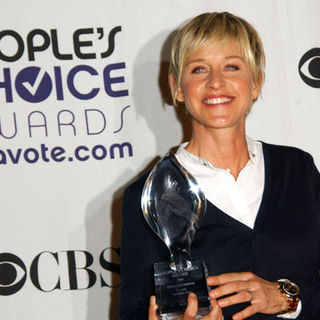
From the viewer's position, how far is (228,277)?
1.18 metres

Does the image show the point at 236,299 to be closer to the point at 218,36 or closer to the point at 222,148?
the point at 222,148

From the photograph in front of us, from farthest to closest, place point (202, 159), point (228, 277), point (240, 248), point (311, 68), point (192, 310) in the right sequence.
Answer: point (311, 68)
point (202, 159)
point (240, 248)
point (228, 277)
point (192, 310)

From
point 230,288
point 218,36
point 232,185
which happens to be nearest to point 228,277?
point 230,288

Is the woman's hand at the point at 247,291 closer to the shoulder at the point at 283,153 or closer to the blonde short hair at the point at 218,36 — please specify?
the shoulder at the point at 283,153

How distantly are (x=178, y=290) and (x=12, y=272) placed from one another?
954 mm

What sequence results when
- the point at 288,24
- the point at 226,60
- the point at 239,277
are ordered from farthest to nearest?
the point at 288,24
the point at 226,60
the point at 239,277

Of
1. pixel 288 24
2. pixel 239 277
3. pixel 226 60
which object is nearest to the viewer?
pixel 239 277

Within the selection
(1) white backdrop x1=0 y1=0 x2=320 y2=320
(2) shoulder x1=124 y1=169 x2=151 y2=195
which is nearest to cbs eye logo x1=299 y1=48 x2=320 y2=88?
(1) white backdrop x1=0 y1=0 x2=320 y2=320

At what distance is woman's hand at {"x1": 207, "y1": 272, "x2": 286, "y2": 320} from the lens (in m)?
1.17

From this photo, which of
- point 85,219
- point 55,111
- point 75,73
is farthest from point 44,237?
point 75,73

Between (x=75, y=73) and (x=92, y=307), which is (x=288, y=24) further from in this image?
(x=92, y=307)

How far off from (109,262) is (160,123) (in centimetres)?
46

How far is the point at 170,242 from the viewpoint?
4.02 feet

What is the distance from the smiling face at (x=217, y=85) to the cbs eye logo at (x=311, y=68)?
0.57 metres
